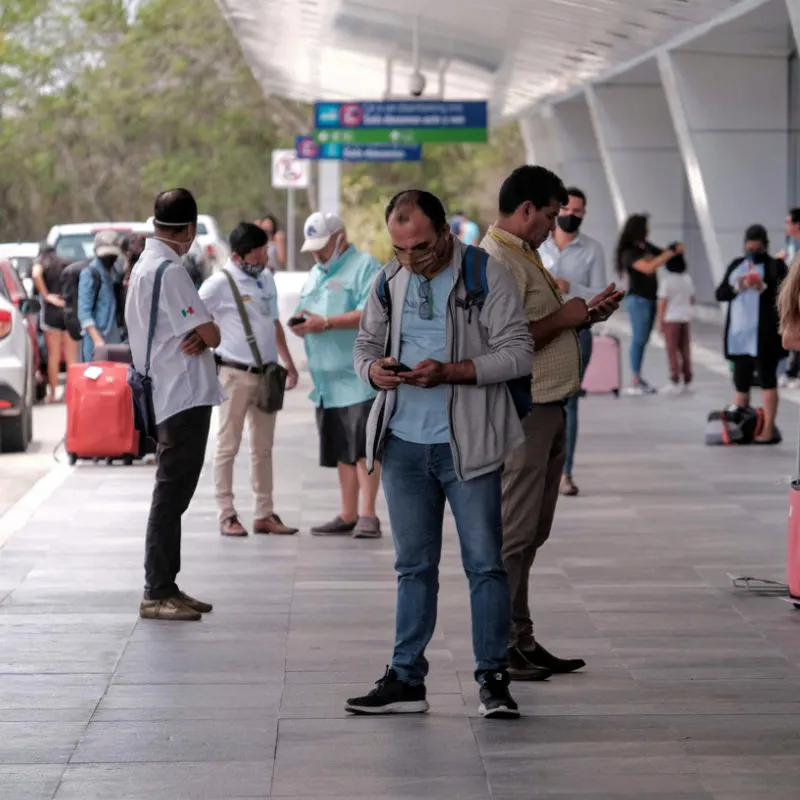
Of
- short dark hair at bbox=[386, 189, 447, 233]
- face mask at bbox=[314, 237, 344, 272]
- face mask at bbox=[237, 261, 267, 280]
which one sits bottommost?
face mask at bbox=[237, 261, 267, 280]

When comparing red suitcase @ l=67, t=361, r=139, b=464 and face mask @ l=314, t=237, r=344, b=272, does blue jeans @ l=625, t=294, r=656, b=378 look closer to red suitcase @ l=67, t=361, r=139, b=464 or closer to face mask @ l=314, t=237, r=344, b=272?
red suitcase @ l=67, t=361, r=139, b=464

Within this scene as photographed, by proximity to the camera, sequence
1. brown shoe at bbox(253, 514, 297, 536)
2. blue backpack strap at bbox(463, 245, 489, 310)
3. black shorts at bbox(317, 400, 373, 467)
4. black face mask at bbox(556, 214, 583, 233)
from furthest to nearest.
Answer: black face mask at bbox(556, 214, 583, 233) < brown shoe at bbox(253, 514, 297, 536) < black shorts at bbox(317, 400, 373, 467) < blue backpack strap at bbox(463, 245, 489, 310)

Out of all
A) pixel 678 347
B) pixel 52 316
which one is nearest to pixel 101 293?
pixel 52 316

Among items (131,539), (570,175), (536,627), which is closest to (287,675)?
(536,627)

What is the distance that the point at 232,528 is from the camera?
11.2 metres

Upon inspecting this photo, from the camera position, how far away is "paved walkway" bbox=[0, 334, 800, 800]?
6105 millimetres

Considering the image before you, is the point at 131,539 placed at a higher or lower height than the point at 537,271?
lower

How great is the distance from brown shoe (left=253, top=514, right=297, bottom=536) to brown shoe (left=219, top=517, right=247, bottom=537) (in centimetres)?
10

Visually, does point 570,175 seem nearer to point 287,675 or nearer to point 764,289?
point 764,289

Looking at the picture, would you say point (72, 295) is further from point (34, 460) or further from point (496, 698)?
point (496, 698)

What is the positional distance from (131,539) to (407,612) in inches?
176

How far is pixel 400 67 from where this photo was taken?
35.2 metres

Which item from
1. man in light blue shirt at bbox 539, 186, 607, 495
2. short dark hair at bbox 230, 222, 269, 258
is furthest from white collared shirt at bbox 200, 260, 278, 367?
man in light blue shirt at bbox 539, 186, 607, 495

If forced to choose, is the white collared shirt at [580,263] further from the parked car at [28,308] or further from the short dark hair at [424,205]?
the parked car at [28,308]
